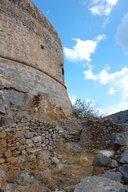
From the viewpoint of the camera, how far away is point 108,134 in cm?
600

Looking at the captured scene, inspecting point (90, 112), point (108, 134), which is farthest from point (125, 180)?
point (90, 112)

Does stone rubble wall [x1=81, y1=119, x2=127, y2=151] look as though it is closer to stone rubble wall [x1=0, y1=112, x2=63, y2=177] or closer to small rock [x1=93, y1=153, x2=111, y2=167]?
stone rubble wall [x1=0, y1=112, x2=63, y2=177]

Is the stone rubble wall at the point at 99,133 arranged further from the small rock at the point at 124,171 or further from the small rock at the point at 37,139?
the small rock at the point at 124,171

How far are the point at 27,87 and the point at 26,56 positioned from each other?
65.4 inches

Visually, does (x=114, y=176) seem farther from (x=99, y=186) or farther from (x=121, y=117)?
(x=121, y=117)

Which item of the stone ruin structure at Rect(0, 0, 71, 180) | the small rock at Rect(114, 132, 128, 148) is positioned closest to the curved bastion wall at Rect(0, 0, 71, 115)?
the stone ruin structure at Rect(0, 0, 71, 180)

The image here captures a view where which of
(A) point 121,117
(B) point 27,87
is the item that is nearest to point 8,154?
(B) point 27,87

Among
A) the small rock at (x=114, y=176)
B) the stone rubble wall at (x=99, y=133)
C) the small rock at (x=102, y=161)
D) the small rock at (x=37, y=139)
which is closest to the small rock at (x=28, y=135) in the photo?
the small rock at (x=37, y=139)

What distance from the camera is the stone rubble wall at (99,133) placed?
589cm

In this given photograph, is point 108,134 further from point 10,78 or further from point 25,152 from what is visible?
point 10,78

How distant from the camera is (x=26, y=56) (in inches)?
240

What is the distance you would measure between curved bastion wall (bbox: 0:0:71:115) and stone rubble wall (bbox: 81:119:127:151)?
4.11ft

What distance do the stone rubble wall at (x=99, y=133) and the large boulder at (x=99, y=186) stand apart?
3.78 metres

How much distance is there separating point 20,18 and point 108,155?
21.4ft
